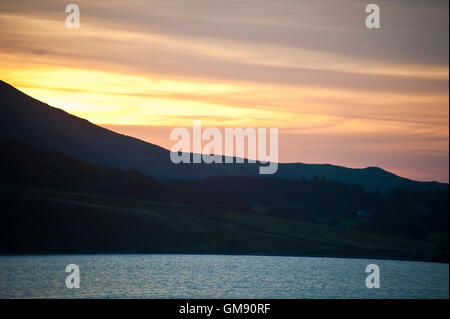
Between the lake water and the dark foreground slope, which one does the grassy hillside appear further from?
the lake water

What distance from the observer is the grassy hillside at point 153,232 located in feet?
343

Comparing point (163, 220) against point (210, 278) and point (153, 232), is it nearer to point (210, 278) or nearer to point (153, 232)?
point (153, 232)

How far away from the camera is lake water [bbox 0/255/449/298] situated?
189ft

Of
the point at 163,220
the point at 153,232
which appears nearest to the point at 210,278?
the point at 153,232

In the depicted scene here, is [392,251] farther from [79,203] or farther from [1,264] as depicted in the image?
[1,264]

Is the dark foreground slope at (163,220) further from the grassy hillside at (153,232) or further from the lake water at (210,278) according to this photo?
the lake water at (210,278)

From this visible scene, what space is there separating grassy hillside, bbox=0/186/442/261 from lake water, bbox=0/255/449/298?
8.55 metres

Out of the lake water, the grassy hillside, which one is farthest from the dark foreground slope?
the lake water

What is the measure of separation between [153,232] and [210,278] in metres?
45.8

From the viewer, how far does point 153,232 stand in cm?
11494

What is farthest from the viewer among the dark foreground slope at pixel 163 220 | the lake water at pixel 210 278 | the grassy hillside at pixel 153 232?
the dark foreground slope at pixel 163 220

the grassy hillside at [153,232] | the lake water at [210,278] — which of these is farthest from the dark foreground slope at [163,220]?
the lake water at [210,278]

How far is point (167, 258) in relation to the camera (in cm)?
9588

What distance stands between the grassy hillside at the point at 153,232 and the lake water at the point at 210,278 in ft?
28.1
